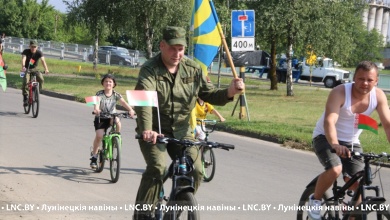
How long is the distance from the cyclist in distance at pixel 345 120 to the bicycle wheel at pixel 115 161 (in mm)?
4055

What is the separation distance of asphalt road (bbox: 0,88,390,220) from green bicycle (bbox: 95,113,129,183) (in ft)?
0.56

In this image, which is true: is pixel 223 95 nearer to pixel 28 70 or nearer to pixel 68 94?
pixel 28 70

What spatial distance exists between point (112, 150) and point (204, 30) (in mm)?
2327

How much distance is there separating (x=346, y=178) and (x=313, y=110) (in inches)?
783

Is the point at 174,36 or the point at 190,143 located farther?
the point at 174,36

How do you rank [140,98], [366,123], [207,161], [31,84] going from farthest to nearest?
[31,84] → [207,161] → [366,123] → [140,98]

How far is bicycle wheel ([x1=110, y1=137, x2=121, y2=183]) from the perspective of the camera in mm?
10023

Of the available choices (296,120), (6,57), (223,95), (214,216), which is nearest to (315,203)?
(223,95)

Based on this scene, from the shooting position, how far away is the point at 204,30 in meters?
11.2

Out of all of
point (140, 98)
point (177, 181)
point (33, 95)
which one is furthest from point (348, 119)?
point (33, 95)

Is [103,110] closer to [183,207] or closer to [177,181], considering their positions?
[177,181]

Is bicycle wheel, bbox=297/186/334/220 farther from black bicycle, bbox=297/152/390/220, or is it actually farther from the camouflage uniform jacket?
the camouflage uniform jacket

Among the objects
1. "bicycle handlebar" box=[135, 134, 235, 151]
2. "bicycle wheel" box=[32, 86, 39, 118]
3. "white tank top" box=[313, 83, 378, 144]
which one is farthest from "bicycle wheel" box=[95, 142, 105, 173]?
"bicycle wheel" box=[32, 86, 39, 118]

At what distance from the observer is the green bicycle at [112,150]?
33.1ft
